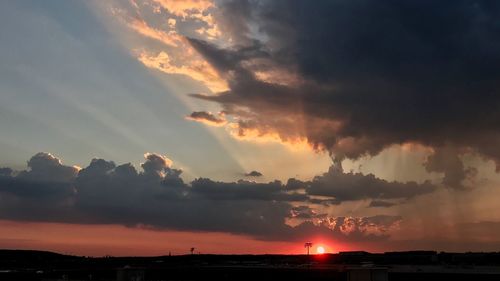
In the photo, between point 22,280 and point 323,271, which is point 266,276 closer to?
point 323,271

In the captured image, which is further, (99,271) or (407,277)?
(99,271)

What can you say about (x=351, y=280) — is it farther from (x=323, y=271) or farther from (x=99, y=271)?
(x=99, y=271)

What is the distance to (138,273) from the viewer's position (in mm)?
117125

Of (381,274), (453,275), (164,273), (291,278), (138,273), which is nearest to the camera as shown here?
(381,274)

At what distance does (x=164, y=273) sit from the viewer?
568 feet

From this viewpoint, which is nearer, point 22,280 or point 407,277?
point 407,277

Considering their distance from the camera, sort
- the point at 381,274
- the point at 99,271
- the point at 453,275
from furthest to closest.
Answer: the point at 99,271 < the point at 453,275 < the point at 381,274

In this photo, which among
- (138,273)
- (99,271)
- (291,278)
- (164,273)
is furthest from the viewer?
(99,271)

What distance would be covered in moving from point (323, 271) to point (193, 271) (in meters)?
48.7

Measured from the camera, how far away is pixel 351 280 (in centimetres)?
7719

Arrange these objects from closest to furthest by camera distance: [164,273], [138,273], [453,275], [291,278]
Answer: [138,273] < [453,275] < [291,278] < [164,273]

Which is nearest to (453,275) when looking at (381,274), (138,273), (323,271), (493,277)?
(493,277)

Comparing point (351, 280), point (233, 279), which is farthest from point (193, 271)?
point (351, 280)

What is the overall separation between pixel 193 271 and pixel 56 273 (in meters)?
46.5
